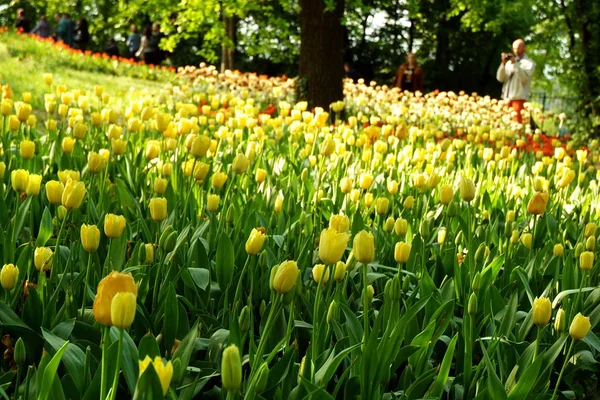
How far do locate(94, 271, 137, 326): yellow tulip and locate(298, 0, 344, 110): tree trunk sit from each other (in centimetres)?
864

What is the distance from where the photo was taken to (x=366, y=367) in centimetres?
155

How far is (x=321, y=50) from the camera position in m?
9.59

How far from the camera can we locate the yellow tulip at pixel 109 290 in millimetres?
1065

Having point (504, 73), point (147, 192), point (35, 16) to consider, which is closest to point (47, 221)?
point (147, 192)

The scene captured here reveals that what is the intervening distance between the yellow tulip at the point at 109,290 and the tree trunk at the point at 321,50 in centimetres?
864

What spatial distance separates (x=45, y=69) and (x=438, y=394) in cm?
1141

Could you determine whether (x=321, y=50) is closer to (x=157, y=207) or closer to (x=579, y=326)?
(x=157, y=207)

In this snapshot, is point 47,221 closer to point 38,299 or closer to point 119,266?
point 119,266

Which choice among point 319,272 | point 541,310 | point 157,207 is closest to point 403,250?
point 319,272

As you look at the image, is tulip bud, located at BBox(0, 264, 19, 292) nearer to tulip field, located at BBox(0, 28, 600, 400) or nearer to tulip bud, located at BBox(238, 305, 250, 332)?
tulip field, located at BBox(0, 28, 600, 400)

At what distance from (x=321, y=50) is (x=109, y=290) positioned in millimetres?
8786

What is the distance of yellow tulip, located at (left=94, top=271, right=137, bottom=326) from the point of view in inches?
41.9

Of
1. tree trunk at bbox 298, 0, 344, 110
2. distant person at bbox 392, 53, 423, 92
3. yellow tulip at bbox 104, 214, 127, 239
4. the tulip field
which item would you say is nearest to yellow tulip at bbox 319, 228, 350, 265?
the tulip field

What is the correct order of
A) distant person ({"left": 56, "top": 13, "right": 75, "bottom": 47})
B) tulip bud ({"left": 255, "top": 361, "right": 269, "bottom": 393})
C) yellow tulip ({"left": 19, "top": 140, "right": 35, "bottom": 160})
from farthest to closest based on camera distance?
1. distant person ({"left": 56, "top": 13, "right": 75, "bottom": 47})
2. yellow tulip ({"left": 19, "top": 140, "right": 35, "bottom": 160})
3. tulip bud ({"left": 255, "top": 361, "right": 269, "bottom": 393})
